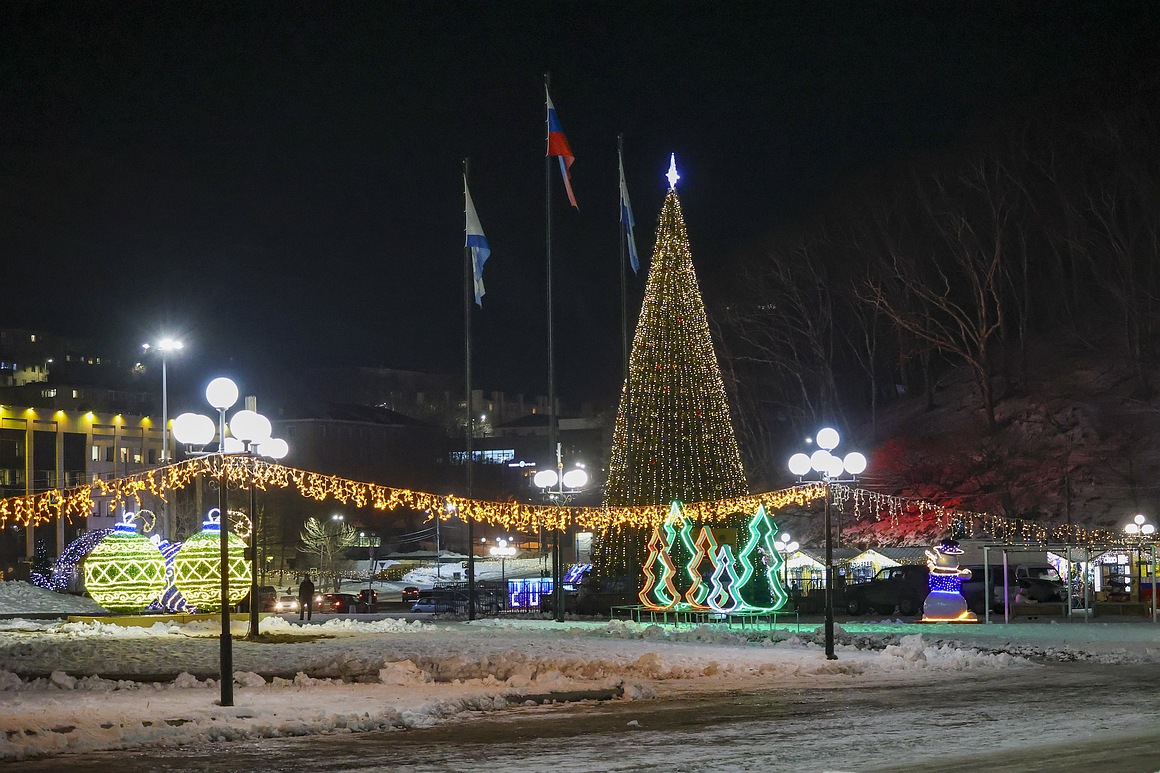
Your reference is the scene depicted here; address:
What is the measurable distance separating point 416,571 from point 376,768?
217ft

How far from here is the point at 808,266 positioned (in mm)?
59594

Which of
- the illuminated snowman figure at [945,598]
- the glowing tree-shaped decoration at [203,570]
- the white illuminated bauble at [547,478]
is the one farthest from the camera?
the white illuminated bauble at [547,478]

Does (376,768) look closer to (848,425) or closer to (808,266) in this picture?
(808,266)

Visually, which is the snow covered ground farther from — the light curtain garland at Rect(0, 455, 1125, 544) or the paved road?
the light curtain garland at Rect(0, 455, 1125, 544)

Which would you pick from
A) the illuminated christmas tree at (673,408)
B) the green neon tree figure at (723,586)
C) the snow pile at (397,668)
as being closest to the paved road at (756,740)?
the snow pile at (397,668)

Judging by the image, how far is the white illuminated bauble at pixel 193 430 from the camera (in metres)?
17.5

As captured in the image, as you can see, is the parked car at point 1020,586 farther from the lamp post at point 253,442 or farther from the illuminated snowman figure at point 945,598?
the lamp post at point 253,442

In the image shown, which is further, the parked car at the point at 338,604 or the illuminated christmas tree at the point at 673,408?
the parked car at the point at 338,604

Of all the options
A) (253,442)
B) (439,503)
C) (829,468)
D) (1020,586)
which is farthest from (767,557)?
(253,442)

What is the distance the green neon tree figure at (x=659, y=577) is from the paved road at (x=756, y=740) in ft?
51.6

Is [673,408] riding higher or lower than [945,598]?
higher

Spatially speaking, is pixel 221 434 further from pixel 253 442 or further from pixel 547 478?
pixel 547 478

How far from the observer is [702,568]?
1273 inches

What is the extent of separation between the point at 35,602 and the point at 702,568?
64.1 feet
